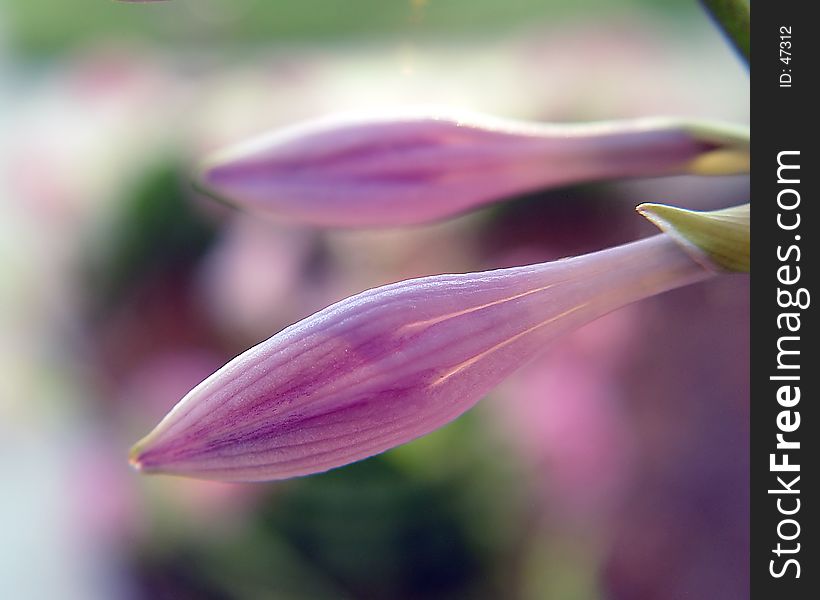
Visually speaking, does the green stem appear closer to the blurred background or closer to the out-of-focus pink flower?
the out-of-focus pink flower

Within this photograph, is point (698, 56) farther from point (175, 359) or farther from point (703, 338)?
point (175, 359)

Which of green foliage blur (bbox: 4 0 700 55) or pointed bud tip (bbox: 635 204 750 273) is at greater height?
green foliage blur (bbox: 4 0 700 55)

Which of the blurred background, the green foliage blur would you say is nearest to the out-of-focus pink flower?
the blurred background

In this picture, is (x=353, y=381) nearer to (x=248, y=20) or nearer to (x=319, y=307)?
(x=319, y=307)
